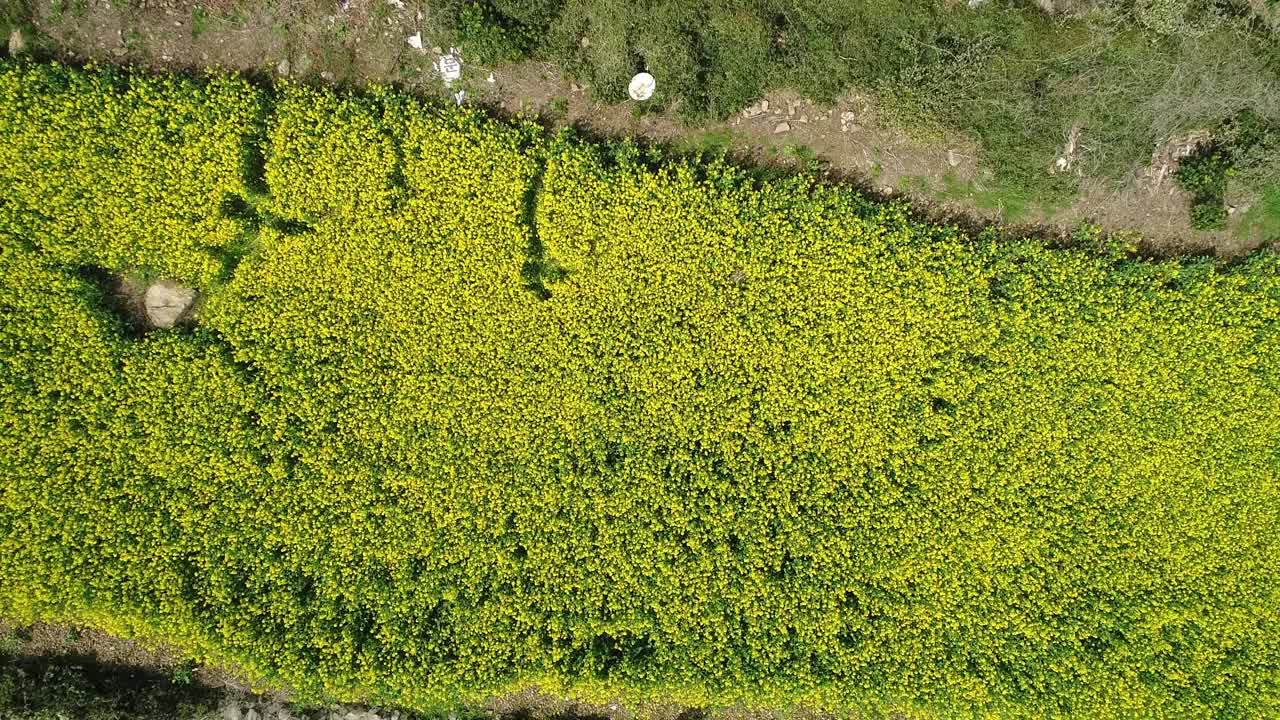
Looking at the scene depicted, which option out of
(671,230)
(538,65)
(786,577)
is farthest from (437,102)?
(786,577)

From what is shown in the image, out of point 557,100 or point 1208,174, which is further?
point 557,100

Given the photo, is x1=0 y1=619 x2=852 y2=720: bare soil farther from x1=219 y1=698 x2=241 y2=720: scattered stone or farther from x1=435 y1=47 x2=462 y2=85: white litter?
x1=435 y1=47 x2=462 y2=85: white litter

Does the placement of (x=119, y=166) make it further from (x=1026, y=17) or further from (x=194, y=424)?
(x=1026, y=17)

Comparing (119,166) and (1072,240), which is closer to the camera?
(119,166)

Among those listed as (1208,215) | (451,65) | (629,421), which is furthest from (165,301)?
(1208,215)

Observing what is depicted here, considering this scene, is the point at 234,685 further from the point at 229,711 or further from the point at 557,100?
the point at 557,100

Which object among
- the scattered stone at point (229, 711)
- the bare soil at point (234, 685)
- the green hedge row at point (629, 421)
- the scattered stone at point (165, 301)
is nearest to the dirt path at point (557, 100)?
the green hedge row at point (629, 421)

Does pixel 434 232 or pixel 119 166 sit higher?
pixel 119 166

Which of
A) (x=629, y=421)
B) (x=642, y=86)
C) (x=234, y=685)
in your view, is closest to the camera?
(x=629, y=421)
